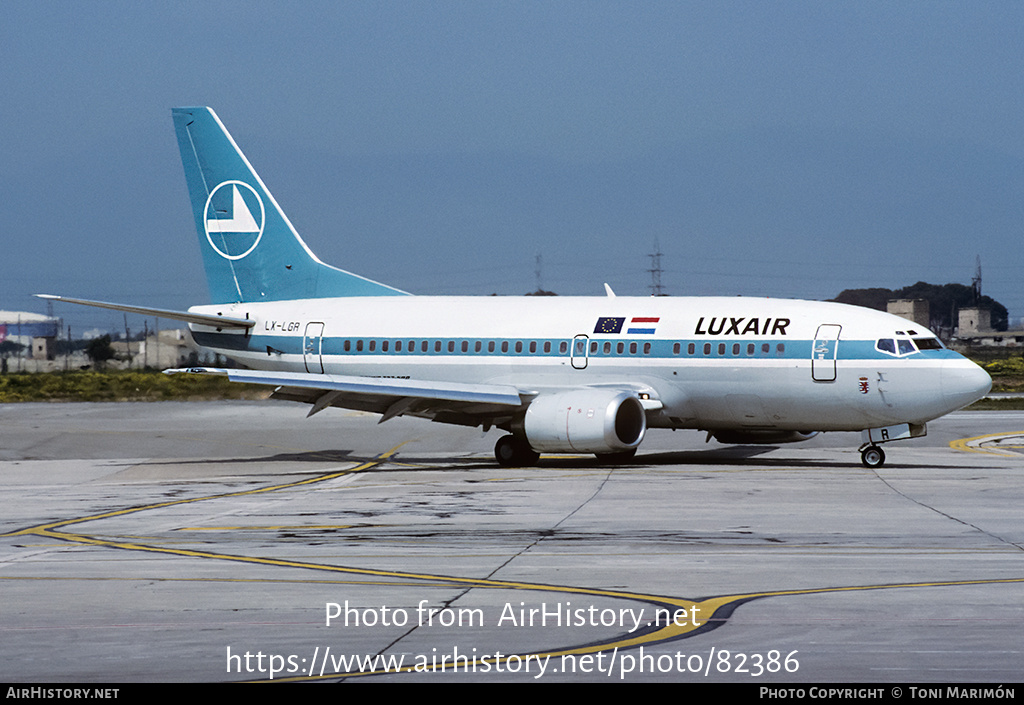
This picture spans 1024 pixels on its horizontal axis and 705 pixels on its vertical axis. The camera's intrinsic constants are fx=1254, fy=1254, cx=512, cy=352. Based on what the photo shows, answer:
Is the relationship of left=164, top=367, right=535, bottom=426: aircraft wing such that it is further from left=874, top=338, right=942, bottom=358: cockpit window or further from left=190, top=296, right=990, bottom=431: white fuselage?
left=874, top=338, right=942, bottom=358: cockpit window

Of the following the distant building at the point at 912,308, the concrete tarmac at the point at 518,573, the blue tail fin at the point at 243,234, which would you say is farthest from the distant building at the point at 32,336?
the concrete tarmac at the point at 518,573

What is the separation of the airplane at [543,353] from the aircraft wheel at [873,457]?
0.04m

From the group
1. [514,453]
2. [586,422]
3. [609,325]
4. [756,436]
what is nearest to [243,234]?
[514,453]

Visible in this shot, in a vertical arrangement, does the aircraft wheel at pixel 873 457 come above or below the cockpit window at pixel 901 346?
below

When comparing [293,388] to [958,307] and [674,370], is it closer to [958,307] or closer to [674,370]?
[674,370]

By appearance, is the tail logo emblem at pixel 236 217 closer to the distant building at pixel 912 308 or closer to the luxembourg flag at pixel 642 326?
the luxembourg flag at pixel 642 326

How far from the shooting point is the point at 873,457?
2909 centimetres

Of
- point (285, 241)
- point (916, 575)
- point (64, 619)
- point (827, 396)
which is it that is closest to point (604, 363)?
point (827, 396)

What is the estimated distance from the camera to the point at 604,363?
103ft

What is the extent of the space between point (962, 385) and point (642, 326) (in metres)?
7.69

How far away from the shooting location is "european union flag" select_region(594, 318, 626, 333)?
3152cm

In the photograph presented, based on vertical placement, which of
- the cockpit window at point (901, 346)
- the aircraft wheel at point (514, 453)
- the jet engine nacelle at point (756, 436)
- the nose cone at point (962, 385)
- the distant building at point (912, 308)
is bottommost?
the aircraft wheel at point (514, 453)

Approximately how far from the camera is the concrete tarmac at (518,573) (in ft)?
31.8

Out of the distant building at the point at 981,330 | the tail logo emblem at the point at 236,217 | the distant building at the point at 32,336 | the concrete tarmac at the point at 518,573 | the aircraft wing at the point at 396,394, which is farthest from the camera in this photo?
the distant building at the point at 981,330
